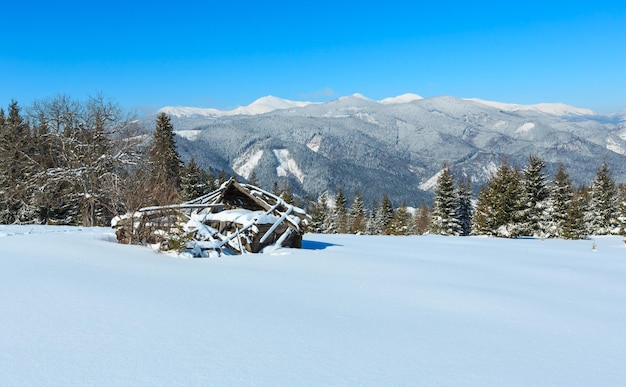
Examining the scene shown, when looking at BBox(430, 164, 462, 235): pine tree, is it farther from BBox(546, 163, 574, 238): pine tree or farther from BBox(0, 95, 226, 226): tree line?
BBox(0, 95, 226, 226): tree line

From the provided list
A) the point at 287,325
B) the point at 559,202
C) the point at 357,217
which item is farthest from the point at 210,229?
the point at 357,217

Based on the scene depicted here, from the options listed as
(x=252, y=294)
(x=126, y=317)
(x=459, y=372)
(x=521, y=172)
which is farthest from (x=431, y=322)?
(x=521, y=172)

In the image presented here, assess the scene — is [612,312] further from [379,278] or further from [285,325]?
[285,325]

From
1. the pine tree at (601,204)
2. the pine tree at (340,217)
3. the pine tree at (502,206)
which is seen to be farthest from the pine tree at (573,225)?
the pine tree at (340,217)

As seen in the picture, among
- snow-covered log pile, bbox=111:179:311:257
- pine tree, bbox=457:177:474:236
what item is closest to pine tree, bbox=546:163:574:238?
pine tree, bbox=457:177:474:236

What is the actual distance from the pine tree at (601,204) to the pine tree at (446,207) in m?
16.0

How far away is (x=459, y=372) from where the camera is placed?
3.39 metres

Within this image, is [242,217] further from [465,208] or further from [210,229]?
[465,208]

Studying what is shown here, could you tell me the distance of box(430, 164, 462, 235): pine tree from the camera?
42469 millimetres

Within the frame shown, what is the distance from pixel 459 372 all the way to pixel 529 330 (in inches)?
78.1

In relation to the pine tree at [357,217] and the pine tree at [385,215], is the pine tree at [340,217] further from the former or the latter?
the pine tree at [385,215]

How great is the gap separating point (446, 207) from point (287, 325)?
41145mm

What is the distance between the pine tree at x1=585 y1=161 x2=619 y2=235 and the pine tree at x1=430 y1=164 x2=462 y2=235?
1597 cm

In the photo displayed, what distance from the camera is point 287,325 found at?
14.4 ft
